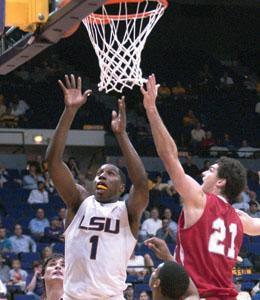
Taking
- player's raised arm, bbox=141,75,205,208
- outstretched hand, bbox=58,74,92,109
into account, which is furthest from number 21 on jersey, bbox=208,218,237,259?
outstretched hand, bbox=58,74,92,109

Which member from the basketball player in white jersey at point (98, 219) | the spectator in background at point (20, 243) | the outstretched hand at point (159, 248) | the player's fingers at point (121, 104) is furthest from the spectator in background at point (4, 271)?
the outstretched hand at point (159, 248)

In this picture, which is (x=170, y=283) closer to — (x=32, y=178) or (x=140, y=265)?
(x=140, y=265)

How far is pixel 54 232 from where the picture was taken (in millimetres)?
13891

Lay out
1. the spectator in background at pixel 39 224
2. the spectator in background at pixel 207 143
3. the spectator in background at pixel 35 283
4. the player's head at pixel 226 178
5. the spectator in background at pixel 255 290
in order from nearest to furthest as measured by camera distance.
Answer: the player's head at pixel 226 178 < the spectator in background at pixel 35 283 < the spectator in background at pixel 255 290 < the spectator in background at pixel 39 224 < the spectator in background at pixel 207 143

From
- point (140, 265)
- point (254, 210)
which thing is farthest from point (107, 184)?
point (254, 210)

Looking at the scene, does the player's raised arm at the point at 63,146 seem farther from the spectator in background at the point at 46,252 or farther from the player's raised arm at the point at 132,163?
the spectator in background at the point at 46,252

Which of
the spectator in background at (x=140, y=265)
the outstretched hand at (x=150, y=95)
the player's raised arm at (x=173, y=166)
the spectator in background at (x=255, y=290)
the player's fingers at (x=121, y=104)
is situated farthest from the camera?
the spectator in background at (x=140, y=265)

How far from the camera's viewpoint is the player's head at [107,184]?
5090 millimetres

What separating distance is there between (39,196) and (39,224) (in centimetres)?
139

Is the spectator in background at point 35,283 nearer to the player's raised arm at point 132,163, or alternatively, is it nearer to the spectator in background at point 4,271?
the spectator in background at point 4,271

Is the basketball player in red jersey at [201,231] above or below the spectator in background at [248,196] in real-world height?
below

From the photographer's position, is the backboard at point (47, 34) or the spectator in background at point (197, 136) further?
the spectator in background at point (197, 136)

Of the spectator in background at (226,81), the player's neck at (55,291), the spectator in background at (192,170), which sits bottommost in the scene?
the player's neck at (55,291)

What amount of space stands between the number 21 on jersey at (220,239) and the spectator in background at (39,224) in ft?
31.6
